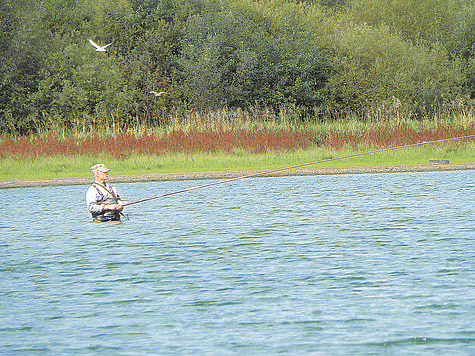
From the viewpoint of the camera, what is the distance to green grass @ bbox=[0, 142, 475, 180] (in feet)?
94.2

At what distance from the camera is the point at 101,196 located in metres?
14.6

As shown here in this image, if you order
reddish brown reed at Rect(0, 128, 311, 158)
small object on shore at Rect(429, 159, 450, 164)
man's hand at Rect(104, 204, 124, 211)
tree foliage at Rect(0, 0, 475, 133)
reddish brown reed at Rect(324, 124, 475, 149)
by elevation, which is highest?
tree foliage at Rect(0, 0, 475, 133)

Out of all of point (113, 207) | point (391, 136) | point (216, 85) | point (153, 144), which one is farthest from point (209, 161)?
point (216, 85)

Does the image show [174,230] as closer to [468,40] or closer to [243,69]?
[243,69]

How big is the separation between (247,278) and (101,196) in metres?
5.09

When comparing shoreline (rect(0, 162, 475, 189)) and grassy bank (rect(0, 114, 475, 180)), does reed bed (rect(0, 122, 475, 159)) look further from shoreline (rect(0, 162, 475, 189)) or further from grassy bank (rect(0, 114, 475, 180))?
shoreline (rect(0, 162, 475, 189))

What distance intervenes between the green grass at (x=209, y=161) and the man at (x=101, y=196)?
13.1 meters

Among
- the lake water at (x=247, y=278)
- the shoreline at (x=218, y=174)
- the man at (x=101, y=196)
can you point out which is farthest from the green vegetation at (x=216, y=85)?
the man at (x=101, y=196)

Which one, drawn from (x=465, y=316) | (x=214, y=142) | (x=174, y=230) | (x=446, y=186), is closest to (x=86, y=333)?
(x=465, y=316)

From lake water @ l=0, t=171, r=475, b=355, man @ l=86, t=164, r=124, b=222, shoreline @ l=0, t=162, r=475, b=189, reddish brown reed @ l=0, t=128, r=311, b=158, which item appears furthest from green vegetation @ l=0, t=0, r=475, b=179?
man @ l=86, t=164, r=124, b=222

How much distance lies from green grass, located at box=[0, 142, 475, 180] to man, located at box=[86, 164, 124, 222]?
1309cm

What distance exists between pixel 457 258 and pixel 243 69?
36020 mm

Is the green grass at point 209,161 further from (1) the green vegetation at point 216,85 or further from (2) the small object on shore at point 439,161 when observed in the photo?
(2) the small object on shore at point 439,161

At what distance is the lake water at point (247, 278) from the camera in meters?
7.72
